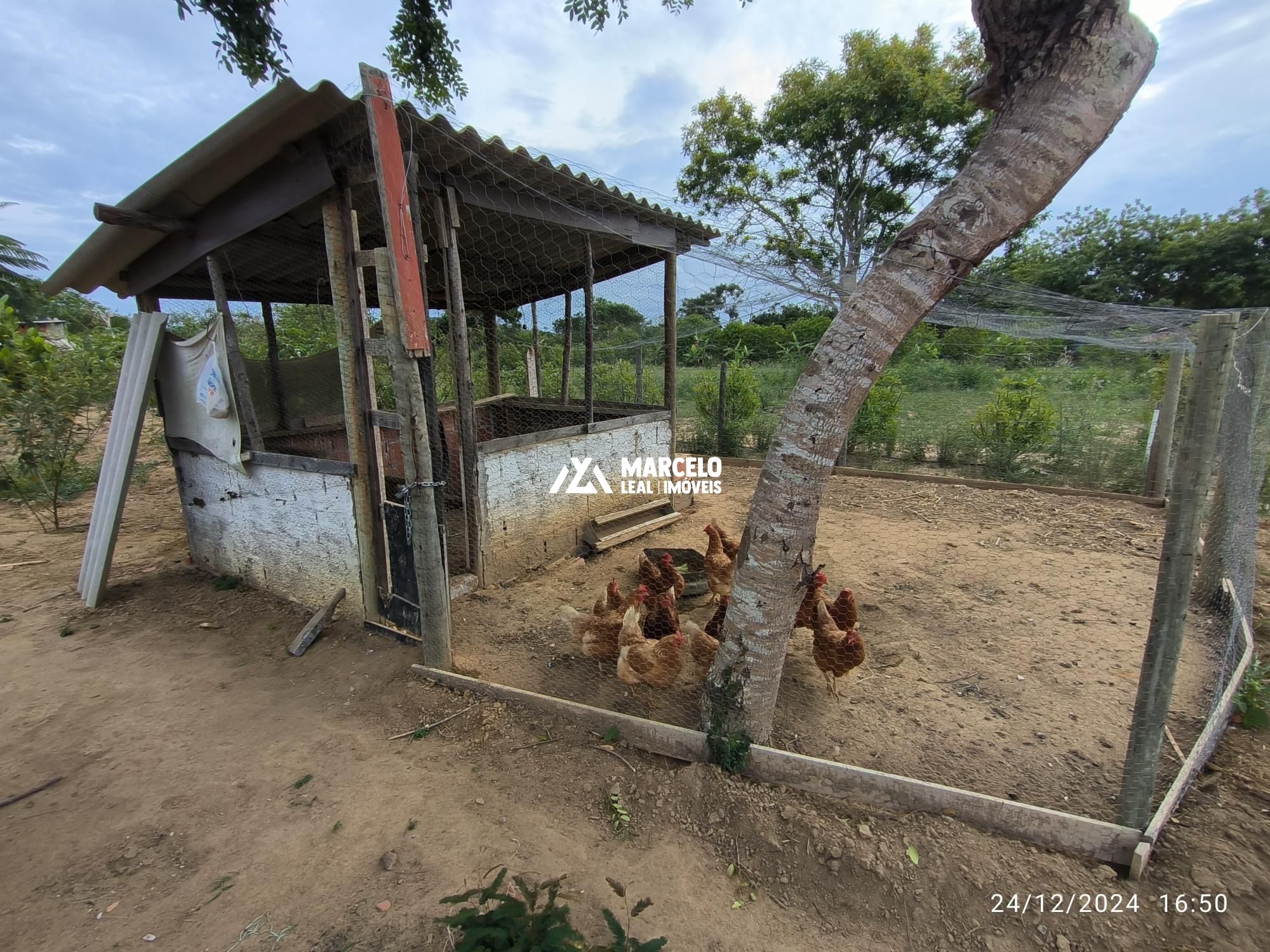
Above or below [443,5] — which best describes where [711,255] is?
below

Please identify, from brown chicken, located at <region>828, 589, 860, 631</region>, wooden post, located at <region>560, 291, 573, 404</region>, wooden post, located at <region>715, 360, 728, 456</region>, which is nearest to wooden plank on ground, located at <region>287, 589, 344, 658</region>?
brown chicken, located at <region>828, 589, 860, 631</region>

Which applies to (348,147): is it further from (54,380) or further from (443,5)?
(54,380)

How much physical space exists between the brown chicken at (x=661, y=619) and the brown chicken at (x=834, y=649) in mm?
703

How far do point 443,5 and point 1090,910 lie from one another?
16.5 ft

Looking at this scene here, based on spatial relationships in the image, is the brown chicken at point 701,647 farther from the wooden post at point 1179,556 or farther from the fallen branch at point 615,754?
the wooden post at point 1179,556

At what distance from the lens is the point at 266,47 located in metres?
2.68

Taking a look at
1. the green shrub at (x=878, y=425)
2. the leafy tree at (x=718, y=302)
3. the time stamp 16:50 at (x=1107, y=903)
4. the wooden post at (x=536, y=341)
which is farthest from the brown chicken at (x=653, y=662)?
the green shrub at (x=878, y=425)

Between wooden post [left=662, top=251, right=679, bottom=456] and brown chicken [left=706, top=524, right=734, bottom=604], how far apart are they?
2.25 m

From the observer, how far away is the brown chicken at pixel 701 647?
2449 millimetres

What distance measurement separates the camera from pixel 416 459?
8.36ft

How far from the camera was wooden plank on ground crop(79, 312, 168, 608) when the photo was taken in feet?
12.2

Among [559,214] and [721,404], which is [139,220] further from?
[721,404]

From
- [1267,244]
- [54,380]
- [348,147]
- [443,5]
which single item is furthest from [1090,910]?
[1267,244]

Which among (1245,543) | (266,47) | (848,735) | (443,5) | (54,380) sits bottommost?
(848,735)
